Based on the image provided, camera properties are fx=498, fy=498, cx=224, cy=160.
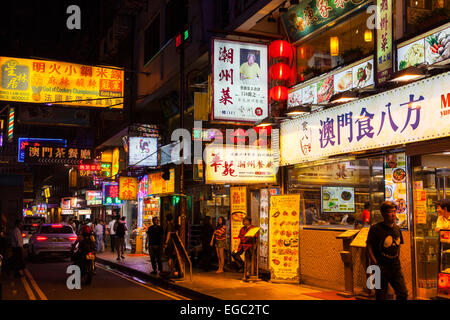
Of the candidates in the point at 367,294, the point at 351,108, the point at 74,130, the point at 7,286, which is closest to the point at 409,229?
the point at 367,294

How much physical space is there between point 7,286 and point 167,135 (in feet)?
44.5

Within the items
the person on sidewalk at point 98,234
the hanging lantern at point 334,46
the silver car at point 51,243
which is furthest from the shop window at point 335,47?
the person on sidewalk at point 98,234

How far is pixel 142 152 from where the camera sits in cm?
2577

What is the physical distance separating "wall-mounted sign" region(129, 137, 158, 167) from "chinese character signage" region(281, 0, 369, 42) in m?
12.1

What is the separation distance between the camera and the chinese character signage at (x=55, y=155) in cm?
2562

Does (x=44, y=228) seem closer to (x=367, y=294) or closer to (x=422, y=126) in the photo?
(x=367, y=294)

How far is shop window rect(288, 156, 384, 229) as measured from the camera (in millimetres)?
11414

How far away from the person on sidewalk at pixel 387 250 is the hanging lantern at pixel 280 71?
288 inches

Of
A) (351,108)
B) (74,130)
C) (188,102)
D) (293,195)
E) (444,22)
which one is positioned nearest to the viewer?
(444,22)

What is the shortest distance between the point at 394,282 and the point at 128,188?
20939mm

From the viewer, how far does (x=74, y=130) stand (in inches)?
1816

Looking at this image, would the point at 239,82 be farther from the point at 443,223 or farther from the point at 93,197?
the point at 93,197

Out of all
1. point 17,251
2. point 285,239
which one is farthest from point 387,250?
point 17,251

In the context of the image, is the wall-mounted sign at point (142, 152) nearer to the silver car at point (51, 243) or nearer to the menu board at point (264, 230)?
the silver car at point (51, 243)
